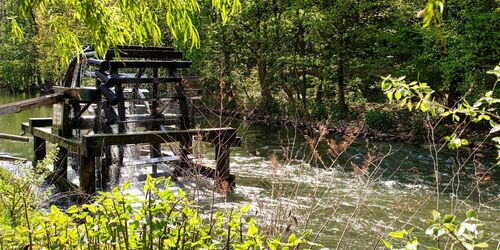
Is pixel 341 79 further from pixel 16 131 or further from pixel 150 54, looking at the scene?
pixel 16 131

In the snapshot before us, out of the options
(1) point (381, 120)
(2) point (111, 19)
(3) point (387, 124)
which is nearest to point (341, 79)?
(1) point (381, 120)

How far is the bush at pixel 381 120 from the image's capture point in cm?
1683

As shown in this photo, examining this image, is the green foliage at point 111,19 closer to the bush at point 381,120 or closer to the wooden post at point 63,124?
the wooden post at point 63,124

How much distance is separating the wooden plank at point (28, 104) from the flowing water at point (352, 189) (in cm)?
196

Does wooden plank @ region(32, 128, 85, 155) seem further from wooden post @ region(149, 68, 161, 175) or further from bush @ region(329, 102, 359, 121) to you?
bush @ region(329, 102, 359, 121)

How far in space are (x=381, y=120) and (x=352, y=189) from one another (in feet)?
41.1

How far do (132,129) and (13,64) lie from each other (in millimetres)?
32663

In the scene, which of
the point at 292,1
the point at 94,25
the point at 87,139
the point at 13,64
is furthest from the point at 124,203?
the point at 13,64

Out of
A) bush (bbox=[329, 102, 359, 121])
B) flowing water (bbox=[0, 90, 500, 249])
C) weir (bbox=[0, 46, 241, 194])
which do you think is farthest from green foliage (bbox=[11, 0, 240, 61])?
bush (bbox=[329, 102, 359, 121])

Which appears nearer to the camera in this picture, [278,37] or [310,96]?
[278,37]

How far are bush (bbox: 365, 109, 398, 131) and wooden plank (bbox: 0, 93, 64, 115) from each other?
11.0 m

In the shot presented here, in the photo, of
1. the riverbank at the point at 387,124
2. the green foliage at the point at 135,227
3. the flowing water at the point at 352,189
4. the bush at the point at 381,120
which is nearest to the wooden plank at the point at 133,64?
the flowing water at the point at 352,189

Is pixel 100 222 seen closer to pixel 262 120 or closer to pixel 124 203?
pixel 124 203

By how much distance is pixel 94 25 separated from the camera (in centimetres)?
321
